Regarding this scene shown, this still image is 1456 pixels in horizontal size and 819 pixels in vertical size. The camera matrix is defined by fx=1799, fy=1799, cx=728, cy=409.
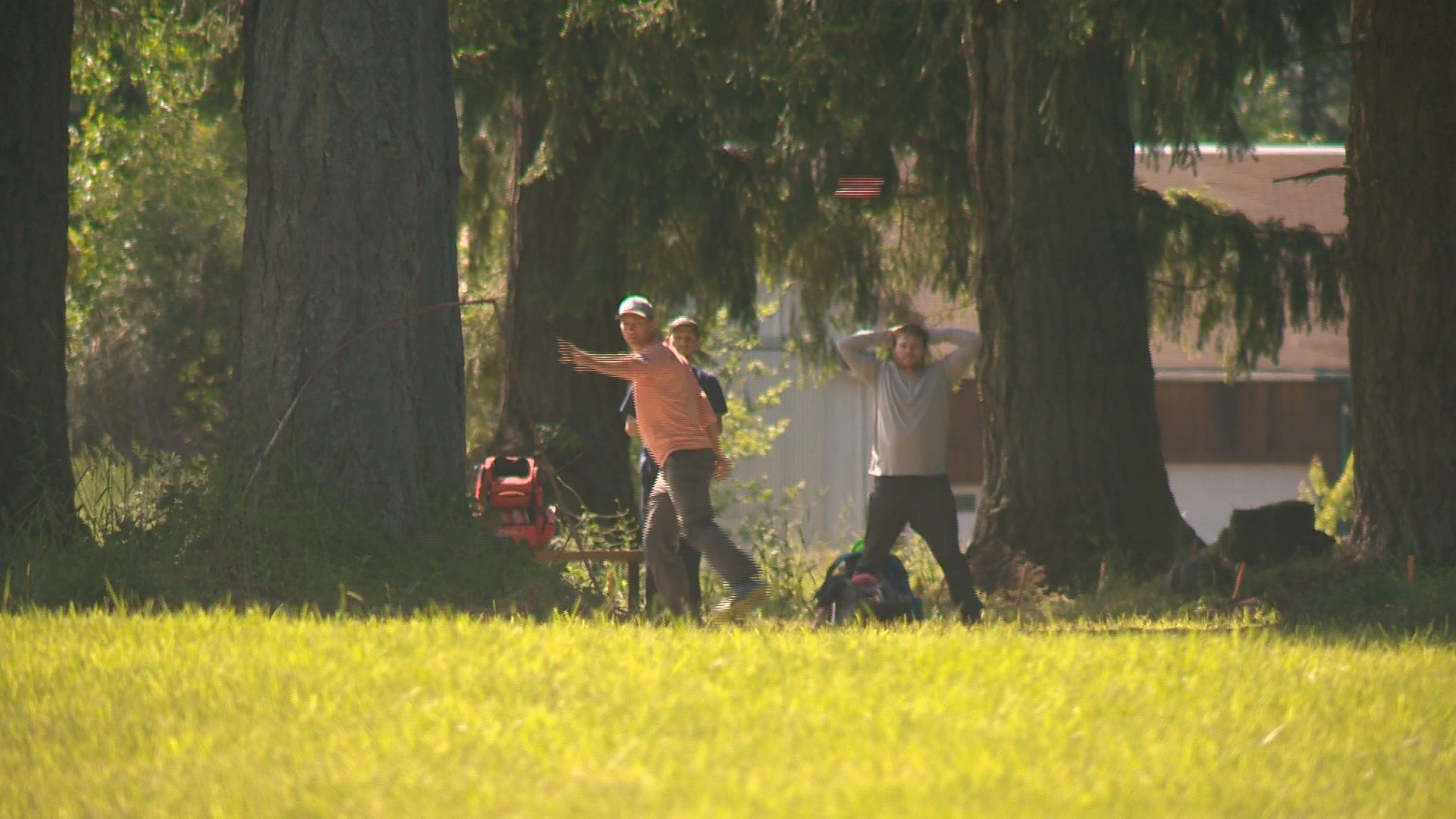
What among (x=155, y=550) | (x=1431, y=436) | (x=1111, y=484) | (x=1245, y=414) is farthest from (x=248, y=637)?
(x=1245, y=414)

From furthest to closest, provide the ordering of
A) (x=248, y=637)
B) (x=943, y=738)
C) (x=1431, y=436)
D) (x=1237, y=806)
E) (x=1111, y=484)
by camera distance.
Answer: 1. (x=1111, y=484)
2. (x=1431, y=436)
3. (x=248, y=637)
4. (x=943, y=738)
5. (x=1237, y=806)

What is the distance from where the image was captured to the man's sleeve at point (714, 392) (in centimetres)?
1088

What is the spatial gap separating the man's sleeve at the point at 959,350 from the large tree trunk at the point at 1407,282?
2158 mm

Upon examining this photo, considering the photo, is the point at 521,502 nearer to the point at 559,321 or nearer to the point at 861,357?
the point at 861,357

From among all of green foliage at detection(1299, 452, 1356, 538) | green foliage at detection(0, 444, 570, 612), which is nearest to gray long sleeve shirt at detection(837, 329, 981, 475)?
green foliage at detection(0, 444, 570, 612)

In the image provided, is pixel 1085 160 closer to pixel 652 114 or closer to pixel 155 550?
pixel 652 114

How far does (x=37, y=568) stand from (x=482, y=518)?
2.24 meters

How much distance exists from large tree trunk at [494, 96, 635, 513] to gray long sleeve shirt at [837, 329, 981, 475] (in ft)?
18.0

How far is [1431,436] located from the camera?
32.3ft

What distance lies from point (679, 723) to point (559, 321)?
1078cm

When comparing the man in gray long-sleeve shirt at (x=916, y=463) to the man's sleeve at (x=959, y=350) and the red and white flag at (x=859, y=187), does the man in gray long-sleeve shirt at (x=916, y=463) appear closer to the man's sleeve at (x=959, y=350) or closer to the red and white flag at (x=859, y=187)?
the man's sleeve at (x=959, y=350)

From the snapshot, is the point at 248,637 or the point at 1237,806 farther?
Result: the point at 248,637

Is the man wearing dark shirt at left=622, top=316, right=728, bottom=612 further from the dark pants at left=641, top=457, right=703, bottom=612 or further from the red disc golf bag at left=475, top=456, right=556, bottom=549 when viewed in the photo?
the red disc golf bag at left=475, top=456, right=556, bottom=549

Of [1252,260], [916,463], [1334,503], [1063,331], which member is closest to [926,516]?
[916,463]
